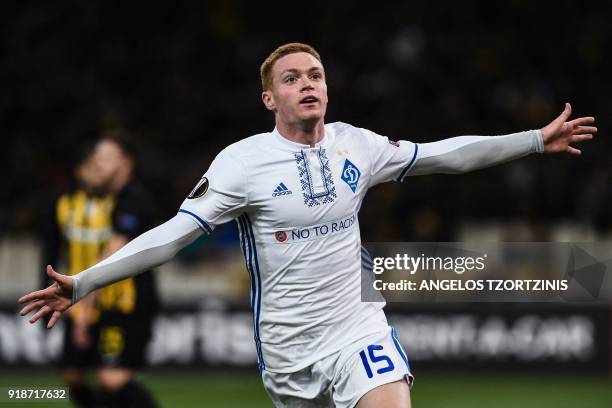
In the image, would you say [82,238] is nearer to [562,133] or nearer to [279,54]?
[279,54]

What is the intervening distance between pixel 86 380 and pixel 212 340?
3.35 m

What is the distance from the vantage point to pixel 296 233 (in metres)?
5.10

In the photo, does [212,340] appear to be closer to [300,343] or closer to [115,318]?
[115,318]

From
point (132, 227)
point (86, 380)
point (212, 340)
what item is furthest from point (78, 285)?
point (212, 340)

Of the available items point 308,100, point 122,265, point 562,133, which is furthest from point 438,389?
point 122,265

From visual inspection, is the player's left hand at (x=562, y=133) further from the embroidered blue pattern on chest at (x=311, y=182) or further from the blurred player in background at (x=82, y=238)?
the blurred player in background at (x=82, y=238)

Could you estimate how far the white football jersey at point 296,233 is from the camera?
505 cm

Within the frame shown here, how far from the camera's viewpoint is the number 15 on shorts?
4949 millimetres

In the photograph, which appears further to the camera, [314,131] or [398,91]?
[398,91]

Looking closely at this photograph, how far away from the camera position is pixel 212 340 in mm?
11141

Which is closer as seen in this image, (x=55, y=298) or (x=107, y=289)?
(x=55, y=298)

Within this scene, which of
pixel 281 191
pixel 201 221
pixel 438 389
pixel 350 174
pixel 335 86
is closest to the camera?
pixel 201 221

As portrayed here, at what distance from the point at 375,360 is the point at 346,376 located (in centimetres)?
14

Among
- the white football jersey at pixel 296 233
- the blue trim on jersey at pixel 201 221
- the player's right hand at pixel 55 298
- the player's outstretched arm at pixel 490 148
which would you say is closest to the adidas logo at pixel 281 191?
the white football jersey at pixel 296 233
